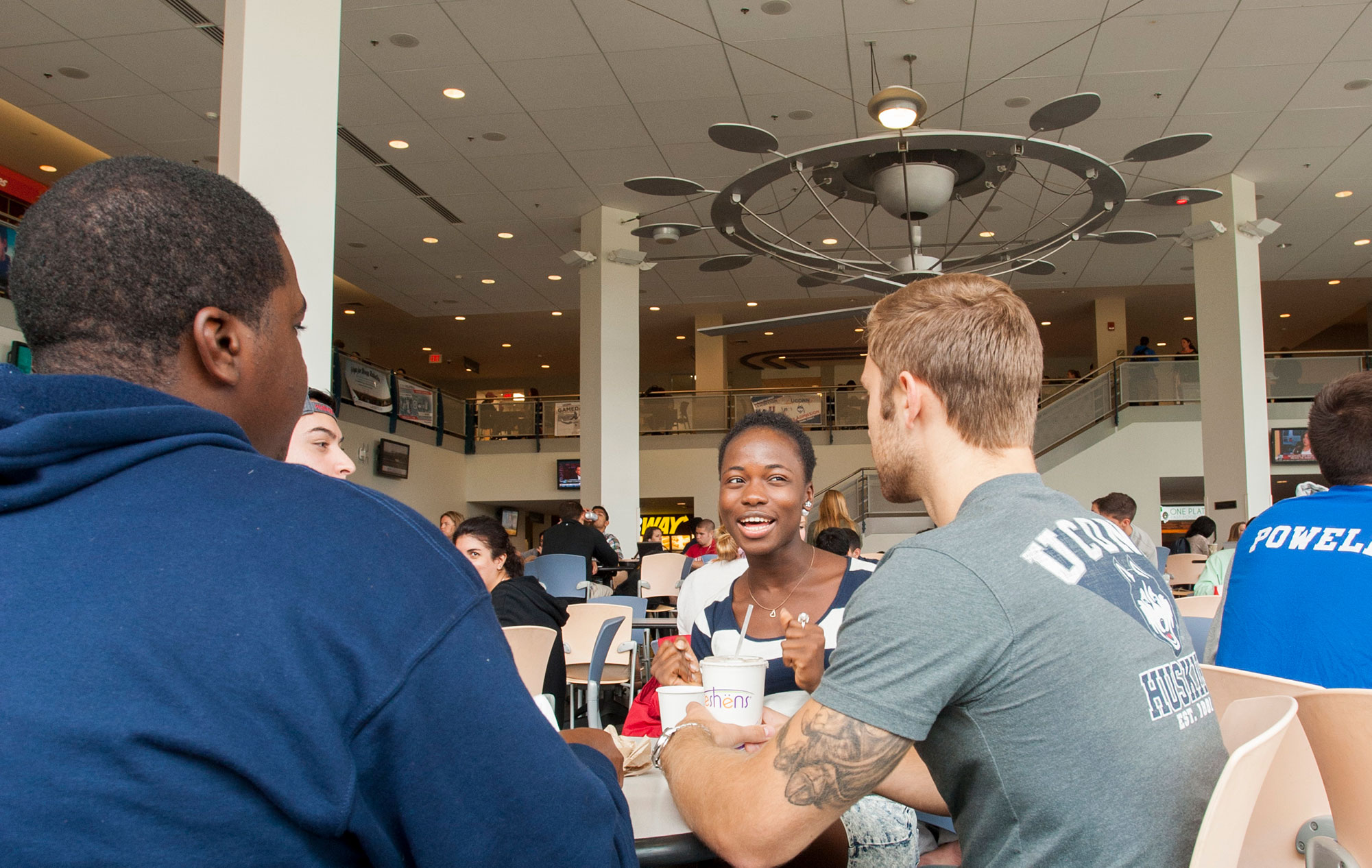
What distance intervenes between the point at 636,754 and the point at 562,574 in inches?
210

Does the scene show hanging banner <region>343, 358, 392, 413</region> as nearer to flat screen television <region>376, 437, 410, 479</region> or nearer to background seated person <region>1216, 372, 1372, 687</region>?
flat screen television <region>376, 437, 410, 479</region>

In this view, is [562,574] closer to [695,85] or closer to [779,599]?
[695,85]

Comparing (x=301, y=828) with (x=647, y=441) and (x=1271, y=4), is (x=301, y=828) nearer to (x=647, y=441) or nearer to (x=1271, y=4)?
(x=1271, y=4)

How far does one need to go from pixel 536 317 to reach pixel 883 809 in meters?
15.0

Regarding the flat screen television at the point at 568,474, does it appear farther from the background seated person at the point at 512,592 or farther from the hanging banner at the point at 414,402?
the background seated person at the point at 512,592

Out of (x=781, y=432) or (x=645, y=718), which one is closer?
(x=645, y=718)

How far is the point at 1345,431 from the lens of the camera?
188 cm

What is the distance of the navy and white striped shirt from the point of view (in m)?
1.67

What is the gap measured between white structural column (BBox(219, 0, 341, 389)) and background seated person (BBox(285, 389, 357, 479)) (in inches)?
71.6

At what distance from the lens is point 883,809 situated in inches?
54.9

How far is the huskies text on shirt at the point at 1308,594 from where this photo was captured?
1676mm

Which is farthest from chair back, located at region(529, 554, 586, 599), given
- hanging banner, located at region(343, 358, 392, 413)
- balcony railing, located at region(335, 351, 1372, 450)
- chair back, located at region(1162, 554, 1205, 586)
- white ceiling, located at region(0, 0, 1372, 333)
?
hanging banner, located at region(343, 358, 392, 413)

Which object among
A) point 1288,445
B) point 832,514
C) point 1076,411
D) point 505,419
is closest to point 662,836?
point 832,514

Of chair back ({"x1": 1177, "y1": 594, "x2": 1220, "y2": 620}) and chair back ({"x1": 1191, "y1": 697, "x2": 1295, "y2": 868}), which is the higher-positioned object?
chair back ({"x1": 1191, "y1": 697, "x2": 1295, "y2": 868})
